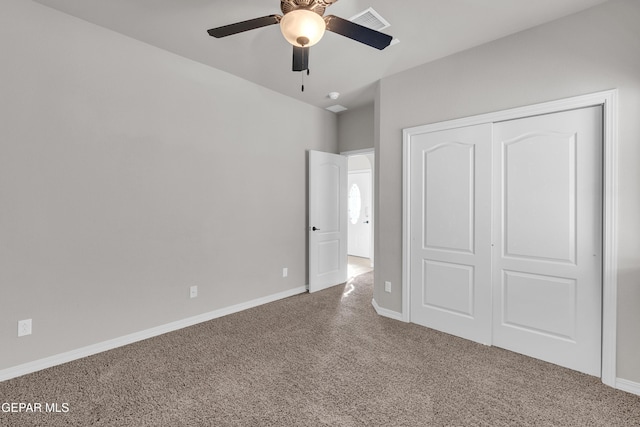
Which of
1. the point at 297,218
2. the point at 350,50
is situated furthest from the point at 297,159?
the point at 350,50

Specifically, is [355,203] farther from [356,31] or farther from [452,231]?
[356,31]

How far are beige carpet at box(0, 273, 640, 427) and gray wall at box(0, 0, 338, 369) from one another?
42 centimetres

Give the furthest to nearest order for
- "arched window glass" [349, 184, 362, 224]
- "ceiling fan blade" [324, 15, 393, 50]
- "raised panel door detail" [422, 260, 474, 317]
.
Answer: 1. "arched window glass" [349, 184, 362, 224]
2. "raised panel door detail" [422, 260, 474, 317]
3. "ceiling fan blade" [324, 15, 393, 50]

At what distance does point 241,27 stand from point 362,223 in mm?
5810

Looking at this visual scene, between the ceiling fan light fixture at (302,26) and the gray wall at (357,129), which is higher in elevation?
the gray wall at (357,129)

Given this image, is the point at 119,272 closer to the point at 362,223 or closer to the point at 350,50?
the point at 350,50

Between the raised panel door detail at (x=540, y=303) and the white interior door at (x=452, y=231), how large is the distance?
17cm

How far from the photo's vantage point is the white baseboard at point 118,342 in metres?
2.25

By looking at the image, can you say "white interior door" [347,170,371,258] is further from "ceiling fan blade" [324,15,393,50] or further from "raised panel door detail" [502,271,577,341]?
"ceiling fan blade" [324,15,393,50]

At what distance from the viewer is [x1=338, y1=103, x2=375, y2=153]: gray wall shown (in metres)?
4.48

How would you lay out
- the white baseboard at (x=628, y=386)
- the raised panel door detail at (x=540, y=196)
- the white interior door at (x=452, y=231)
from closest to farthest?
the white baseboard at (x=628, y=386)
the raised panel door detail at (x=540, y=196)
the white interior door at (x=452, y=231)

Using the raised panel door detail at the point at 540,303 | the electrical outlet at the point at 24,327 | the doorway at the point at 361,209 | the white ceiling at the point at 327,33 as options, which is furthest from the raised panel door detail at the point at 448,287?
the doorway at the point at 361,209

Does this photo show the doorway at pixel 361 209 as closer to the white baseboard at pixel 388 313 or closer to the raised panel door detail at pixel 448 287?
the white baseboard at pixel 388 313

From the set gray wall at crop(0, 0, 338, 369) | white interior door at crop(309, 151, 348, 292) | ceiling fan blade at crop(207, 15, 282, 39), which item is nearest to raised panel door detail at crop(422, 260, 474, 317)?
white interior door at crop(309, 151, 348, 292)
